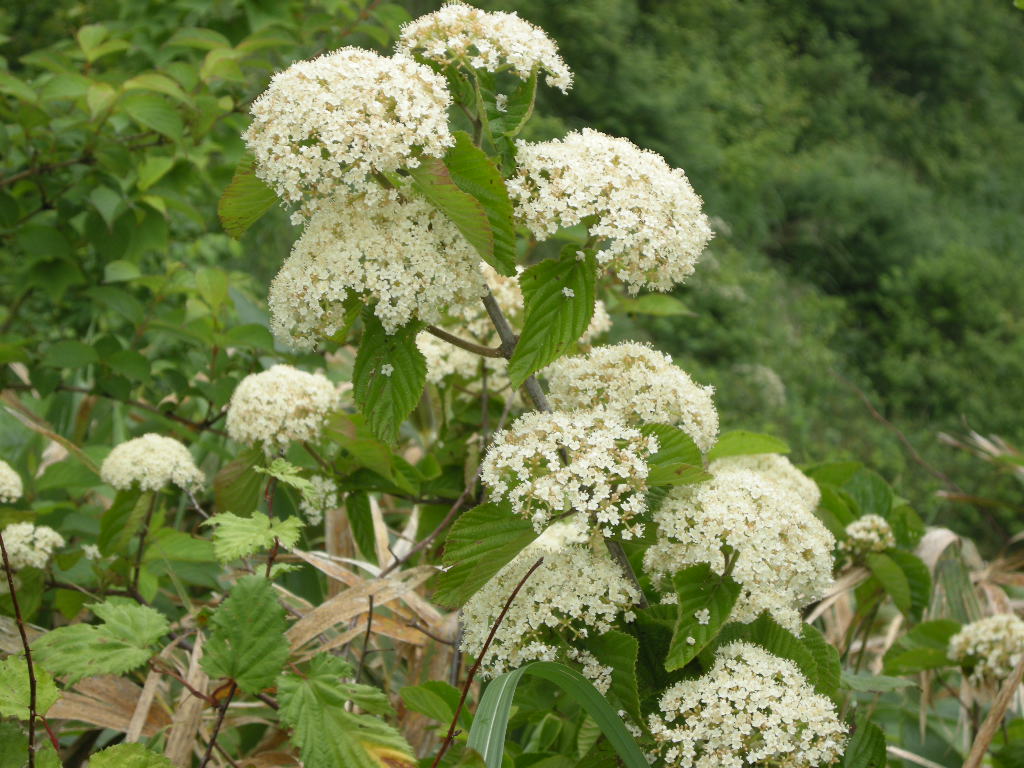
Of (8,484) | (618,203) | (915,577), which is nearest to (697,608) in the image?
(618,203)

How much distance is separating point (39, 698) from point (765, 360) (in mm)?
6772

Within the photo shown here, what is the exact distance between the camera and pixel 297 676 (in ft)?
4.29

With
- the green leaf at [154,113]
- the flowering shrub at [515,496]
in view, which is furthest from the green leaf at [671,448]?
the green leaf at [154,113]

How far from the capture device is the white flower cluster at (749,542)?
1461 millimetres

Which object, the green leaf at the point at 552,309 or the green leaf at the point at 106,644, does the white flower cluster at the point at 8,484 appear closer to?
the green leaf at the point at 106,644

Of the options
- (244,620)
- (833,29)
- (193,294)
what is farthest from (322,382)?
(833,29)

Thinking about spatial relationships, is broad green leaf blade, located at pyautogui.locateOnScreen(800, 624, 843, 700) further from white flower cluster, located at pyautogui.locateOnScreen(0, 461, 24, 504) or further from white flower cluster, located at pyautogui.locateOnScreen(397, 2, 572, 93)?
white flower cluster, located at pyautogui.locateOnScreen(0, 461, 24, 504)

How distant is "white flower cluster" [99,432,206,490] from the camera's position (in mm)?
2143

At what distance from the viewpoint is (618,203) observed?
142 centimetres

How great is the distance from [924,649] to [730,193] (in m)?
8.20

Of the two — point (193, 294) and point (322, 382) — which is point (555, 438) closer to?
point (322, 382)

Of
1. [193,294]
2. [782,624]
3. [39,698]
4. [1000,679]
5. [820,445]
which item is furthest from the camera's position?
[820,445]

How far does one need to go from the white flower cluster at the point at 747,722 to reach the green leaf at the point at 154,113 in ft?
6.43

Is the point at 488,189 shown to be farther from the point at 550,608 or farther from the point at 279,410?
the point at 279,410
